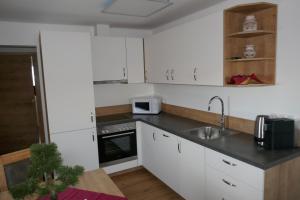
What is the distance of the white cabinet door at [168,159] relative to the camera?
258 centimetres

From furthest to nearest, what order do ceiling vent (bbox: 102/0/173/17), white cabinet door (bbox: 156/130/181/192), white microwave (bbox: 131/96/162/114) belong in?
white microwave (bbox: 131/96/162/114) → white cabinet door (bbox: 156/130/181/192) → ceiling vent (bbox: 102/0/173/17)

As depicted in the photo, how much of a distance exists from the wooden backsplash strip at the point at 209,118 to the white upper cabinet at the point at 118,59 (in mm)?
682

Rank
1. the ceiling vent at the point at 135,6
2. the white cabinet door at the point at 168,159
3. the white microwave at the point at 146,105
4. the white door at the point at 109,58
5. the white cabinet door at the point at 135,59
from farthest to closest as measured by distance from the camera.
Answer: the white microwave at the point at 146,105, the white cabinet door at the point at 135,59, the white door at the point at 109,58, the white cabinet door at the point at 168,159, the ceiling vent at the point at 135,6

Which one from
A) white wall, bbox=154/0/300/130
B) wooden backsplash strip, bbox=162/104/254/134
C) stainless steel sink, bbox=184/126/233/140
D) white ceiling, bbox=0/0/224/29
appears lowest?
stainless steel sink, bbox=184/126/233/140

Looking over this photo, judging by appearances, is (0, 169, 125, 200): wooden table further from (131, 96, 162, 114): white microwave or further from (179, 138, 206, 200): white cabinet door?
(131, 96, 162, 114): white microwave

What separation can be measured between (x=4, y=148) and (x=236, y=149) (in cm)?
419

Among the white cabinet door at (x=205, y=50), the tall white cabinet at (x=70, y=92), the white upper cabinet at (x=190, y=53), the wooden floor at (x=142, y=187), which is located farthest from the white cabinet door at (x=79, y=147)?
the white cabinet door at (x=205, y=50)

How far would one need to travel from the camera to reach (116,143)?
125 inches

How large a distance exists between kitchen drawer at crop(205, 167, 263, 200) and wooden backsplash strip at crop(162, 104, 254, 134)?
662 millimetres

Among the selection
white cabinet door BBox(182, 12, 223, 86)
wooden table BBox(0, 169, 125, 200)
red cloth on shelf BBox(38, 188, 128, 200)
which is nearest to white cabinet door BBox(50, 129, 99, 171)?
wooden table BBox(0, 169, 125, 200)

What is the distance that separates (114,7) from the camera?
2.30 m

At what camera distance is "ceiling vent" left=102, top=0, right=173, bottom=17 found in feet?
7.08

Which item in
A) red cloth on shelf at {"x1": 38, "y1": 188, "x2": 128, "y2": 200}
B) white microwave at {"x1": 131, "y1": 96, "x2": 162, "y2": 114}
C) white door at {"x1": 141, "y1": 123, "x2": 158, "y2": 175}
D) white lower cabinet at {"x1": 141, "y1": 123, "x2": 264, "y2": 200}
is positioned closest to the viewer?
red cloth on shelf at {"x1": 38, "y1": 188, "x2": 128, "y2": 200}

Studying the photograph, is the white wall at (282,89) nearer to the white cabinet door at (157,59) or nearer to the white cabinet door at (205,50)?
the white cabinet door at (205,50)
